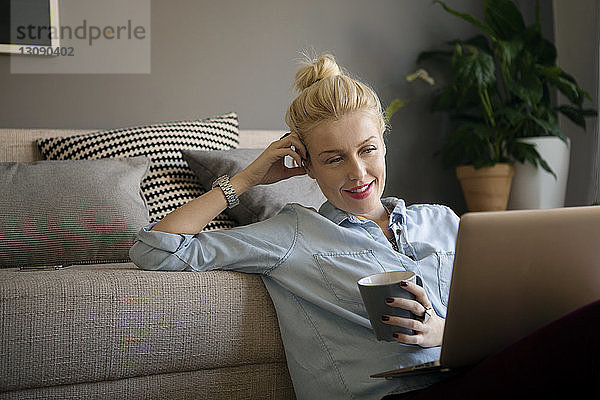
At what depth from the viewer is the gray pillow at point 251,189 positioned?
1937mm

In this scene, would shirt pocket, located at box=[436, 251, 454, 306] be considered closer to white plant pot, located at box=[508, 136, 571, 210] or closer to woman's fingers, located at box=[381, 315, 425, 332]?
woman's fingers, located at box=[381, 315, 425, 332]

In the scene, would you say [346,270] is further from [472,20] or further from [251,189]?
[472,20]

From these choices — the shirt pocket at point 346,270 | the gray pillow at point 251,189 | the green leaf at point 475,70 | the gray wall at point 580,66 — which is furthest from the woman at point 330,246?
the gray wall at point 580,66

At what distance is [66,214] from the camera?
5.74ft

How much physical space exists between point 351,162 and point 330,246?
0.18 metres

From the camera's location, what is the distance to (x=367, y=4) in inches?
118

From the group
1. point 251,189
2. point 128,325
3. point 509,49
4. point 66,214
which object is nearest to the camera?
point 128,325

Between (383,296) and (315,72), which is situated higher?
(315,72)

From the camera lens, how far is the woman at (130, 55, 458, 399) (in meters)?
1.22

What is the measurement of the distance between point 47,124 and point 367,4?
1.51 meters

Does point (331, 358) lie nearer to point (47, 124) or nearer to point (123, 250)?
point (123, 250)

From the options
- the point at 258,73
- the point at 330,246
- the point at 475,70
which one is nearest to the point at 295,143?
the point at 330,246

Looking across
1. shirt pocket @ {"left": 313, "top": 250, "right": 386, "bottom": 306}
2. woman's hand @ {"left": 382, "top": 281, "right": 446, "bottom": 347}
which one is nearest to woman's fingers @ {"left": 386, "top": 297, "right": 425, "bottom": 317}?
woman's hand @ {"left": 382, "top": 281, "right": 446, "bottom": 347}

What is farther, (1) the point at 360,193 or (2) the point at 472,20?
(2) the point at 472,20
